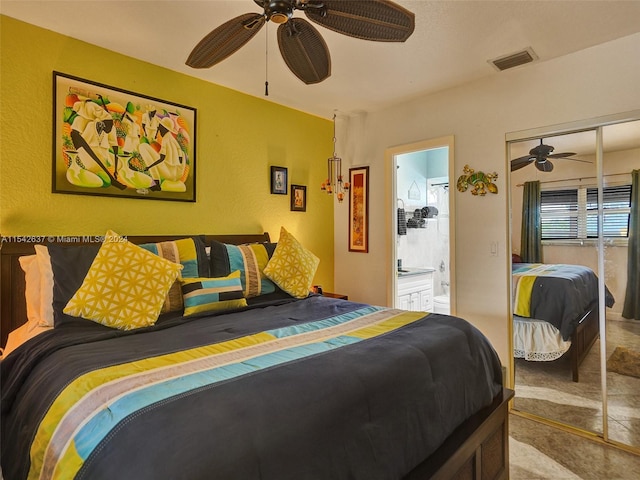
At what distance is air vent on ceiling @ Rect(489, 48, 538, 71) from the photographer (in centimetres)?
254

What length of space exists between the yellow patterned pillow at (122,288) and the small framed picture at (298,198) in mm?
1881

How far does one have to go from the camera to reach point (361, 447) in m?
1.11

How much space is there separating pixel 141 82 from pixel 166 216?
99 centimetres

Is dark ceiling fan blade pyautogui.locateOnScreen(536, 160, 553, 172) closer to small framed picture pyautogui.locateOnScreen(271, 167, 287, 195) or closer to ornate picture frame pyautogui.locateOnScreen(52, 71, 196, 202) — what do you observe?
small framed picture pyautogui.locateOnScreen(271, 167, 287, 195)

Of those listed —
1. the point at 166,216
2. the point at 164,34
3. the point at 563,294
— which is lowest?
the point at 563,294

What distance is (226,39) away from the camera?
1.78m

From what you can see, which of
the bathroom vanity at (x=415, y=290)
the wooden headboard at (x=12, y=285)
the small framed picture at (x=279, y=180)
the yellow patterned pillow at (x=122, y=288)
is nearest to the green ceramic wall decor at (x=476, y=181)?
the bathroom vanity at (x=415, y=290)

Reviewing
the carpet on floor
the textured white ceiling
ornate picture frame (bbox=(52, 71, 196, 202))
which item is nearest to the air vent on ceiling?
the textured white ceiling

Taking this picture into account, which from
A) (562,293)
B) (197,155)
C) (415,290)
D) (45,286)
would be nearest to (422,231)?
(415,290)

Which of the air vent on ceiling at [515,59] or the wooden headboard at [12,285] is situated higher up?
the air vent on ceiling at [515,59]

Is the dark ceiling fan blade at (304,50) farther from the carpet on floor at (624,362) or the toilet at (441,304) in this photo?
the toilet at (441,304)

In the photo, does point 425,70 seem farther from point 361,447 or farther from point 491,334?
point 361,447

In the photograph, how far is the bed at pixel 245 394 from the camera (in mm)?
895

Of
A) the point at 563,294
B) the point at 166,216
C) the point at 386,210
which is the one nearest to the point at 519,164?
the point at 563,294
